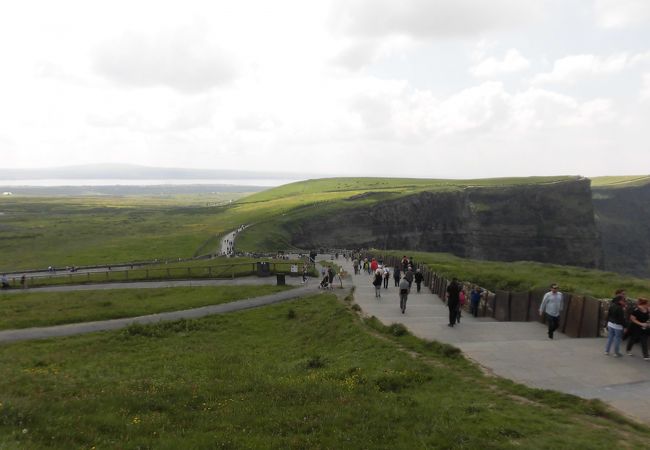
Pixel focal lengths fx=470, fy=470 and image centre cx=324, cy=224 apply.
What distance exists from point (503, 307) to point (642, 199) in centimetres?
21332

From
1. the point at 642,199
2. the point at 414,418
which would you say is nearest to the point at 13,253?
the point at 414,418

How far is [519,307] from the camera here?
24594mm

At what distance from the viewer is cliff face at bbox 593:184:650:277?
6801 inches

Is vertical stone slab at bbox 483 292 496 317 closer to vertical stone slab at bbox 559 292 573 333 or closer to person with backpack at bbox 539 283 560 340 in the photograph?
vertical stone slab at bbox 559 292 573 333

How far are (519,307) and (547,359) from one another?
9178 mm

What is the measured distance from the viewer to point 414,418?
11266 mm

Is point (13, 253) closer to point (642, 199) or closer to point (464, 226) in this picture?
point (464, 226)

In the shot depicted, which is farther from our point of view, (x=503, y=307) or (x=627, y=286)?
(x=627, y=286)

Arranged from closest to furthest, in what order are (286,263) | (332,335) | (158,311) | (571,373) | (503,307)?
(571,373) → (332,335) → (503,307) → (158,311) → (286,263)

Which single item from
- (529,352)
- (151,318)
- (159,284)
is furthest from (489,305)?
(159,284)

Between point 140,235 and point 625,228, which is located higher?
point 140,235

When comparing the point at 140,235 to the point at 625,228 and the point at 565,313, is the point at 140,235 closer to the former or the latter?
the point at 565,313

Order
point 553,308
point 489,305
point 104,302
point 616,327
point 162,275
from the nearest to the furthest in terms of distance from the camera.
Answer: point 616,327 < point 553,308 < point 489,305 < point 104,302 < point 162,275

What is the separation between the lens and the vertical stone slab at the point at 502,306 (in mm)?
25375
